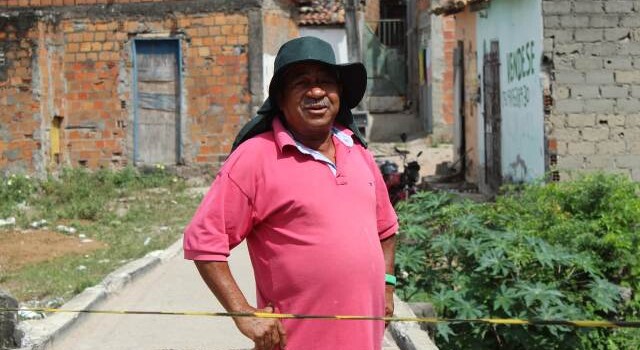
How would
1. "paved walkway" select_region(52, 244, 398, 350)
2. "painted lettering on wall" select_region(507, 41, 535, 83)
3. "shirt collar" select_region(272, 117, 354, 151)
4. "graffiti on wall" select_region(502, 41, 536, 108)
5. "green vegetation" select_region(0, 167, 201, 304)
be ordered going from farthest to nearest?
"graffiti on wall" select_region(502, 41, 536, 108), "painted lettering on wall" select_region(507, 41, 535, 83), "green vegetation" select_region(0, 167, 201, 304), "paved walkway" select_region(52, 244, 398, 350), "shirt collar" select_region(272, 117, 354, 151)

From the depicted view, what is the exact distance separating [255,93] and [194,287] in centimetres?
850

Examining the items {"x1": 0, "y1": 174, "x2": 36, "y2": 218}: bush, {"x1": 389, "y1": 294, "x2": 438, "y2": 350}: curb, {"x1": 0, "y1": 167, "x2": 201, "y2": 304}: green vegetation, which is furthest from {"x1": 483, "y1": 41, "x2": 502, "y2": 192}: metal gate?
{"x1": 389, "y1": 294, "x2": 438, "y2": 350}: curb

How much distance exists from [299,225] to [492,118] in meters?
12.5

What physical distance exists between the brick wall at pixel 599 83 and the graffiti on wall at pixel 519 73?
2.28 ft

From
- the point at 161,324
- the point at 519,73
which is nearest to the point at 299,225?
the point at 161,324

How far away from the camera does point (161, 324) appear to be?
738 centimetres

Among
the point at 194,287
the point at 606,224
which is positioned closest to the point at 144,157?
the point at 194,287

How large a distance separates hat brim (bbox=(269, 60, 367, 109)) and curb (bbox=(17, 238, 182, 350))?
306 cm

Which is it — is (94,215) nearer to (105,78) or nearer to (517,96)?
(105,78)

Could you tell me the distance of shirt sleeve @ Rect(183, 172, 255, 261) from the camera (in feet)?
11.3

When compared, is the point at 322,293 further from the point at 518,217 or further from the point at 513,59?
the point at 513,59

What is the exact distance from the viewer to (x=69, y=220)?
1378 cm

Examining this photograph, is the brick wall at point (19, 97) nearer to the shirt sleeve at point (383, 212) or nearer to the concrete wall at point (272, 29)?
the concrete wall at point (272, 29)

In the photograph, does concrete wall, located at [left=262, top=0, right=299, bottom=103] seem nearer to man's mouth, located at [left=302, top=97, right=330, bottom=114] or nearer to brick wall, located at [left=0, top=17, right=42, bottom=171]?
brick wall, located at [left=0, top=17, right=42, bottom=171]
